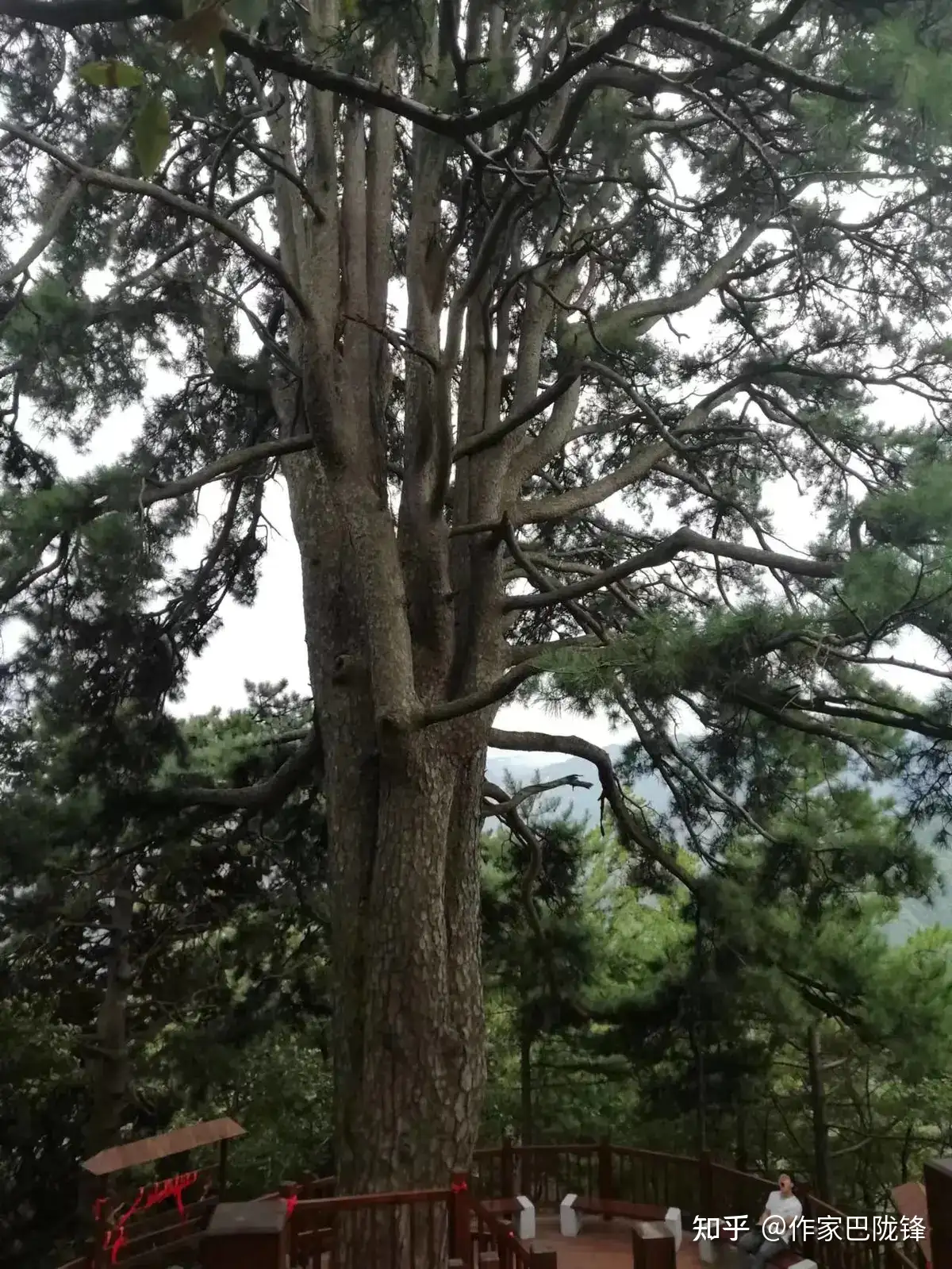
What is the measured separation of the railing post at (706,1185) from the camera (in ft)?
17.1

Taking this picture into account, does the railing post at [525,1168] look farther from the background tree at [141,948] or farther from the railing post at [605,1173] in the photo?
the background tree at [141,948]

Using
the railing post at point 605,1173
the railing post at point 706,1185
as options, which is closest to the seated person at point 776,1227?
the railing post at point 706,1185

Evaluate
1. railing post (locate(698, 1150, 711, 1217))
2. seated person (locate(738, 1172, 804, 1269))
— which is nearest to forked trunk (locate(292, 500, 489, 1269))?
seated person (locate(738, 1172, 804, 1269))

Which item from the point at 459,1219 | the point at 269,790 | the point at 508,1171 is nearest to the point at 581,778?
the point at 269,790

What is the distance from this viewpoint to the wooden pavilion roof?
10.2 ft

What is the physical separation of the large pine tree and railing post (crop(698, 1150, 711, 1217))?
166 cm

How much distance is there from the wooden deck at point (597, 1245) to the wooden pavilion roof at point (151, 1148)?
218 cm

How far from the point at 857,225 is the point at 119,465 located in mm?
3429

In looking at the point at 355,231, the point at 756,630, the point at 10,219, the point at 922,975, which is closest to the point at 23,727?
the point at 10,219

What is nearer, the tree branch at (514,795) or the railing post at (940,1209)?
the railing post at (940,1209)

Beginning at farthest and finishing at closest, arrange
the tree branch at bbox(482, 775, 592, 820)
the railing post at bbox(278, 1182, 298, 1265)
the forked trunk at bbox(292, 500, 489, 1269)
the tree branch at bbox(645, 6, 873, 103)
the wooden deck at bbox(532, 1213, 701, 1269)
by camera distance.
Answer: the wooden deck at bbox(532, 1213, 701, 1269), the tree branch at bbox(482, 775, 592, 820), the forked trunk at bbox(292, 500, 489, 1269), the railing post at bbox(278, 1182, 298, 1265), the tree branch at bbox(645, 6, 873, 103)

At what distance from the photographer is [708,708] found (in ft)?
12.9

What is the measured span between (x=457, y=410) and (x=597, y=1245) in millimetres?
4902

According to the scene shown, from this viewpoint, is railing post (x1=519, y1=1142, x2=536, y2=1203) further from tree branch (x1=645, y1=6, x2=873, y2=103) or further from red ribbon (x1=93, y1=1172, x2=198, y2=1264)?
tree branch (x1=645, y1=6, x2=873, y2=103)
